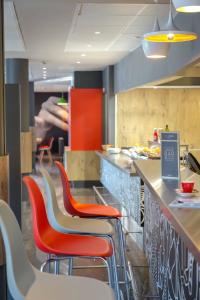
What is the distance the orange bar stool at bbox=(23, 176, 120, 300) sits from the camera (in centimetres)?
294

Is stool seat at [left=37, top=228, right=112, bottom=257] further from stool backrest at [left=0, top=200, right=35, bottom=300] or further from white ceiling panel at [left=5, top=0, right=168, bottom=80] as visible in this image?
white ceiling panel at [left=5, top=0, right=168, bottom=80]

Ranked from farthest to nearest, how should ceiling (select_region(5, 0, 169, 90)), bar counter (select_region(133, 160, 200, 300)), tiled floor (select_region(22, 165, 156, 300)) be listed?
ceiling (select_region(5, 0, 169, 90)), tiled floor (select_region(22, 165, 156, 300)), bar counter (select_region(133, 160, 200, 300))

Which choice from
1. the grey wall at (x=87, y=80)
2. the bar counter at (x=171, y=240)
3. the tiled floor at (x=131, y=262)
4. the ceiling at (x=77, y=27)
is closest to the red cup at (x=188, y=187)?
the bar counter at (x=171, y=240)

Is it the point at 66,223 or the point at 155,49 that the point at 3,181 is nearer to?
the point at 66,223

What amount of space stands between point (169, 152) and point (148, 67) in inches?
123

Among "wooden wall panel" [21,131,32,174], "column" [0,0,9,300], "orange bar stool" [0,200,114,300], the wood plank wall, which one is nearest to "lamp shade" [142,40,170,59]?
"column" [0,0,9,300]

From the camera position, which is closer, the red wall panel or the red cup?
the red cup

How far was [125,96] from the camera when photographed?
32.4 feet

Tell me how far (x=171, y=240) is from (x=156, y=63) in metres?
3.53

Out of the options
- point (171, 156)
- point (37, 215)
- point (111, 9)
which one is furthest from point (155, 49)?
point (37, 215)

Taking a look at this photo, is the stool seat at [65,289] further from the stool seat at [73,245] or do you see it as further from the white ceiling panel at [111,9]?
the white ceiling panel at [111,9]

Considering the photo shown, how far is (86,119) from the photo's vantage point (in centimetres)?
1138

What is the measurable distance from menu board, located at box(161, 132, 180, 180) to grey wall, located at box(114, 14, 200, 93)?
81cm

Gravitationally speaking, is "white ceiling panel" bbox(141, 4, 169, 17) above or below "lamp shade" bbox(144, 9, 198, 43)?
above
